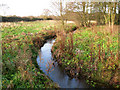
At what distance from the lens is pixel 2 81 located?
393cm

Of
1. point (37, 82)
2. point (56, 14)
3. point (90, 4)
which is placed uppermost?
point (90, 4)

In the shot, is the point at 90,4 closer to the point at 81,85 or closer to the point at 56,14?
the point at 56,14

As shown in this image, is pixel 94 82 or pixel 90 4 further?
pixel 90 4

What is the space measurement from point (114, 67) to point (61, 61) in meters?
2.80

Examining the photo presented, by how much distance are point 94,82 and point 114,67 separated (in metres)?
1.15

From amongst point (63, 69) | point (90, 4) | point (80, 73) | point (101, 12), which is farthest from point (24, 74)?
point (101, 12)

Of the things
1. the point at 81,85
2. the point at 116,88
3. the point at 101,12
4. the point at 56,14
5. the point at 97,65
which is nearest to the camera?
the point at 116,88

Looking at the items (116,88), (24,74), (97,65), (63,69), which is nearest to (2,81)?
(24,74)

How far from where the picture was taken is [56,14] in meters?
14.3

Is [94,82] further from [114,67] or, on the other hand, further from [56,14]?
[56,14]

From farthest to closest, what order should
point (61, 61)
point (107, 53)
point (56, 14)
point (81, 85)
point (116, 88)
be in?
point (56, 14) < point (61, 61) < point (107, 53) < point (81, 85) < point (116, 88)

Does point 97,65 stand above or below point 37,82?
above

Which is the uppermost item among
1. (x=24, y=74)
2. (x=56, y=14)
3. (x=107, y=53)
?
(x=56, y=14)

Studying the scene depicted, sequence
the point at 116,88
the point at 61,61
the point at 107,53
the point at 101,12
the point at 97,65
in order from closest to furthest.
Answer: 1. the point at 116,88
2. the point at 97,65
3. the point at 107,53
4. the point at 61,61
5. the point at 101,12
